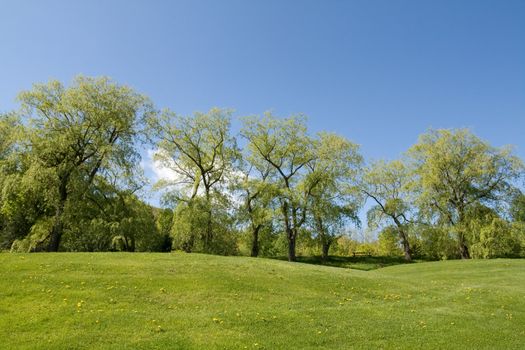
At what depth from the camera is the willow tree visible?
95.5 feet

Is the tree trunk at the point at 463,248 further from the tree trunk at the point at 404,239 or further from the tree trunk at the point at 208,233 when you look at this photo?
the tree trunk at the point at 208,233

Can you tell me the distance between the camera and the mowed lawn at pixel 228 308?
10.9 metres

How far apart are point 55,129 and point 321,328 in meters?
27.0

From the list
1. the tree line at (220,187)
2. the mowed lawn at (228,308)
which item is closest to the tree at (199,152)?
the tree line at (220,187)

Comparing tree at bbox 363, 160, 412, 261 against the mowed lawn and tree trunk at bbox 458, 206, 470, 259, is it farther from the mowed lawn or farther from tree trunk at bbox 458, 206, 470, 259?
the mowed lawn

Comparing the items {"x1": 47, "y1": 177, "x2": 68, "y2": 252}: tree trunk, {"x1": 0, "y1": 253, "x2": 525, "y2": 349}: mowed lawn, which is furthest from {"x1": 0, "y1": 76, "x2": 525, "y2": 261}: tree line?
{"x1": 0, "y1": 253, "x2": 525, "y2": 349}: mowed lawn

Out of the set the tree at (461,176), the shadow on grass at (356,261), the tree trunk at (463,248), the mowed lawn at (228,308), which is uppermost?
the tree at (461,176)

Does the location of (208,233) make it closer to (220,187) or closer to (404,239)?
(220,187)

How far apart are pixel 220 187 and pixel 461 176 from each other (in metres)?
26.4

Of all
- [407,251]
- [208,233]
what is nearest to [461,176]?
[407,251]

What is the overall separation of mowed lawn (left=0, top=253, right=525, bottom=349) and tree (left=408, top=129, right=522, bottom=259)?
24.3 meters

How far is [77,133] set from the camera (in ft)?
101

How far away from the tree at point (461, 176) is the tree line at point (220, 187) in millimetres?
114

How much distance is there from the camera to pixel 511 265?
30625 mm
